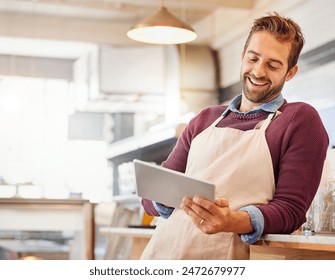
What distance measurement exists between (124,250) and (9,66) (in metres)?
0.85

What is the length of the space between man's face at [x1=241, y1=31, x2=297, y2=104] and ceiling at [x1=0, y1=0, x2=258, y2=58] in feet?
3.47

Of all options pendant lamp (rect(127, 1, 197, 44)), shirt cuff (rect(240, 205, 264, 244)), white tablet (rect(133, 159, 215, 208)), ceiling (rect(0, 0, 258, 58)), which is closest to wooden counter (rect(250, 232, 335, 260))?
shirt cuff (rect(240, 205, 264, 244))

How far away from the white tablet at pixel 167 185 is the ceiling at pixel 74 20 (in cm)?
111

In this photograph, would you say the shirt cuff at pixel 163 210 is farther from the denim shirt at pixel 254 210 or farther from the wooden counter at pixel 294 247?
the wooden counter at pixel 294 247

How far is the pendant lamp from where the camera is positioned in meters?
2.11

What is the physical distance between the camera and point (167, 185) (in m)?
1.11

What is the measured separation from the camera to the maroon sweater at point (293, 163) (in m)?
1.14

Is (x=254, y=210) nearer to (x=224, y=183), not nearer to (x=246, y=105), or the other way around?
(x=224, y=183)

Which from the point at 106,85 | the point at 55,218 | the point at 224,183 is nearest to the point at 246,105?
the point at 224,183

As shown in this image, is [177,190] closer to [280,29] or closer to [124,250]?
[280,29]

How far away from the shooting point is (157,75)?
2.83 metres

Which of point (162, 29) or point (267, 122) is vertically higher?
point (162, 29)

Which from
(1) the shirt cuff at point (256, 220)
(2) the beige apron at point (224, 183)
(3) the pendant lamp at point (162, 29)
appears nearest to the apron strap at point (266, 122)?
(2) the beige apron at point (224, 183)

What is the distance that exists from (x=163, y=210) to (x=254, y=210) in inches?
7.9
